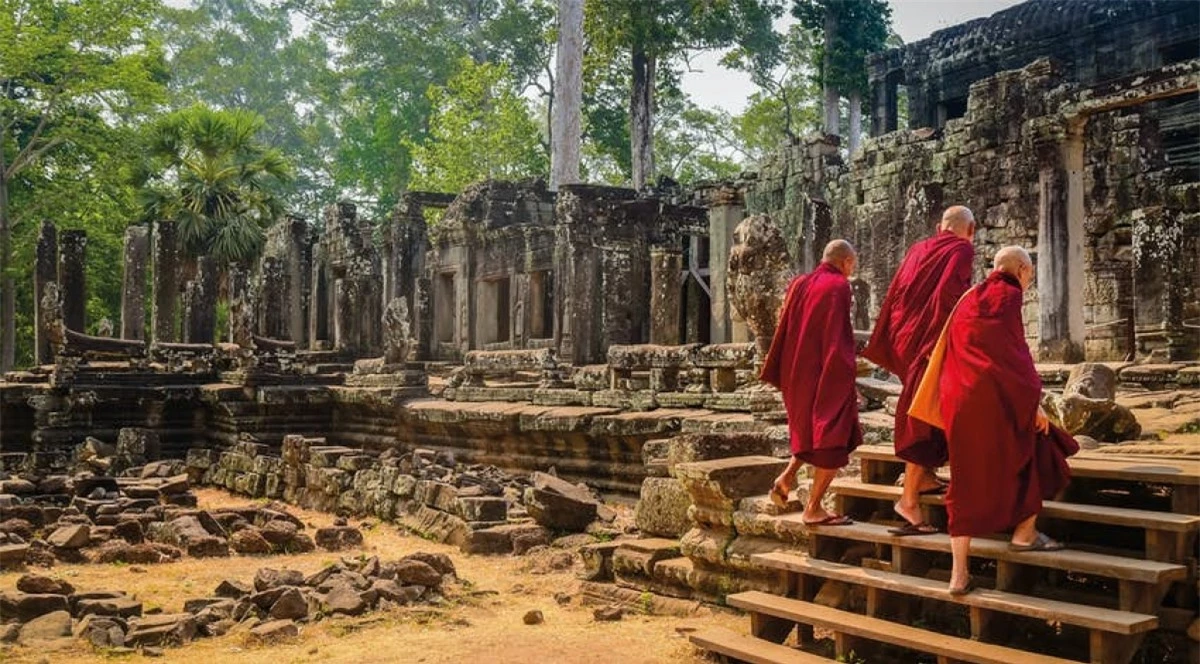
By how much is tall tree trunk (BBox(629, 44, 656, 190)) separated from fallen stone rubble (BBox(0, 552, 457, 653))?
2341 centimetres

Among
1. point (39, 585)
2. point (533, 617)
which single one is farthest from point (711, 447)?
point (39, 585)

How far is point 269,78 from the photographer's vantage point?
50.3 m

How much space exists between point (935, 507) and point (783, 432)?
2713 mm

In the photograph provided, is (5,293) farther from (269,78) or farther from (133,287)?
(269,78)

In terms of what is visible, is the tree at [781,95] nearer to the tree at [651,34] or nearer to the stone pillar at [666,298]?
the tree at [651,34]

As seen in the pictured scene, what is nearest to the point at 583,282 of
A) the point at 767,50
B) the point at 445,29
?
the point at 767,50

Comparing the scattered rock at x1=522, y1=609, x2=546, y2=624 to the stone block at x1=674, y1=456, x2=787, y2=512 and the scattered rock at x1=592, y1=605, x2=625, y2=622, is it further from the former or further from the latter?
the stone block at x1=674, y1=456, x2=787, y2=512

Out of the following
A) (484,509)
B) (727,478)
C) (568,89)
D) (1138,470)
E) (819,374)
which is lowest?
(484,509)

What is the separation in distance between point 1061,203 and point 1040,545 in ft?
37.5

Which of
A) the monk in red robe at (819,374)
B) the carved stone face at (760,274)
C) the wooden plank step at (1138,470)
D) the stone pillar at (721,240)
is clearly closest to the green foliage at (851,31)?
the stone pillar at (721,240)

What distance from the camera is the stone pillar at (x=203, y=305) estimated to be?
23766mm

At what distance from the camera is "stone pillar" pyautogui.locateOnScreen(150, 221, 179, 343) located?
2284cm

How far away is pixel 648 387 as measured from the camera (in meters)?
11.5

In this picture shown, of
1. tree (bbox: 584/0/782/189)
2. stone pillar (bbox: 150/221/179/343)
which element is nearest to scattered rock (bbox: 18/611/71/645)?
stone pillar (bbox: 150/221/179/343)
